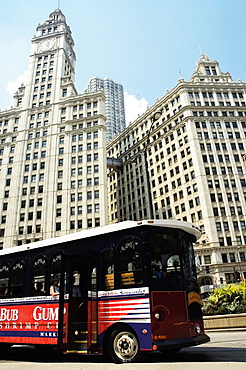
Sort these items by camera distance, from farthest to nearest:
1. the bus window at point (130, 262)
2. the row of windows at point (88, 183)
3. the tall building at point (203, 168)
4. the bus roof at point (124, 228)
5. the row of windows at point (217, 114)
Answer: the row of windows at point (217, 114), the row of windows at point (88, 183), the tall building at point (203, 168), the bus roof at point (124, 228), the bus window at point (130, 262)

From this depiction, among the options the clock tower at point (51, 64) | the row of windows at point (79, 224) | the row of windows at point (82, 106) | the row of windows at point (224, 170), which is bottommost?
the row of windows at point (79, 224)

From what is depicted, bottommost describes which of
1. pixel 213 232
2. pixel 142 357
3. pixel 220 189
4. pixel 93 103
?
pixel 142 357

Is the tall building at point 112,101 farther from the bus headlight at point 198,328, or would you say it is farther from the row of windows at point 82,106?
the bus headlight at point 198,328

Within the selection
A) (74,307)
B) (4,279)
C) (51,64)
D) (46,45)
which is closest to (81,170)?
(51,64)

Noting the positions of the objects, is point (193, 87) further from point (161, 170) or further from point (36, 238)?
point (36, 238)

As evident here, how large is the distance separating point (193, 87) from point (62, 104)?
32.0 metres

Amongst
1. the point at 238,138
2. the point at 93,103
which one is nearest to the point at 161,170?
the point at 238,138

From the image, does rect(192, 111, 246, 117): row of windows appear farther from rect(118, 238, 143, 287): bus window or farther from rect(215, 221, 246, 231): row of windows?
rect(118, 238, 143, 287): bus window

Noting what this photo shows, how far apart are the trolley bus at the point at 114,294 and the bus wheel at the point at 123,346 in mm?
21

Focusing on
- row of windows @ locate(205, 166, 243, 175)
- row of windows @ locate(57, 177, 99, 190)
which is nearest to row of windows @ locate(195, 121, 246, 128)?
row of windows @ locate(205, 166, 243, 175)

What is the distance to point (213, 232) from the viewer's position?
50844 millimetres

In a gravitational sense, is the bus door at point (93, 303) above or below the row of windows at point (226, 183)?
below

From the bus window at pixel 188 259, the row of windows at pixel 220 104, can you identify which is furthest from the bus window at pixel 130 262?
the row of windows at pixel 220 104

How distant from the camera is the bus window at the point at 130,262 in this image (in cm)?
729
